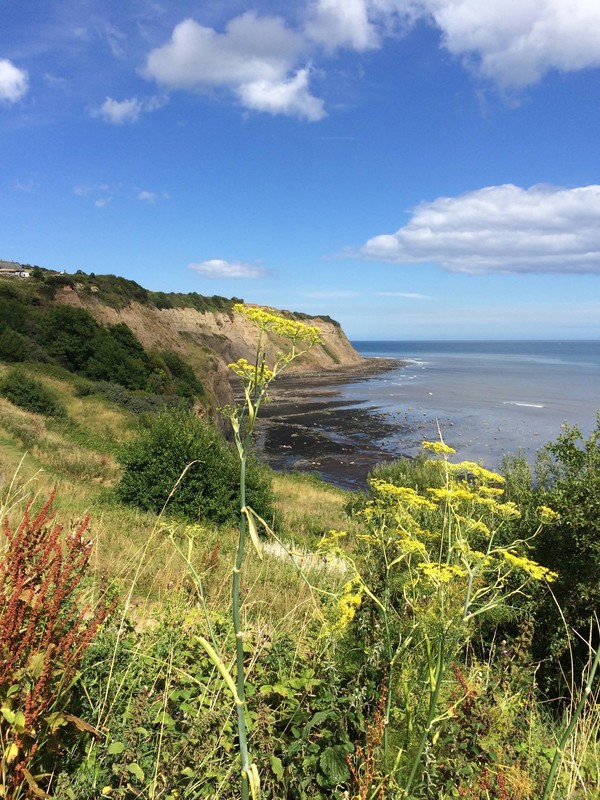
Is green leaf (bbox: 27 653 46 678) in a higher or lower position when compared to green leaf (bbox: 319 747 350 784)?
higher

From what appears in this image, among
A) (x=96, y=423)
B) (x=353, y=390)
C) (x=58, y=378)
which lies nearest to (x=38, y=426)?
(x=96, y=423)

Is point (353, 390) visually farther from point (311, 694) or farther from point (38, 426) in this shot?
point (311, 694)

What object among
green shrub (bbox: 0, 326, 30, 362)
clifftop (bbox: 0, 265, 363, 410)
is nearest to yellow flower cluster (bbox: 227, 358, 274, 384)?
clifftop (bbox: 0, 265, 363, 410)

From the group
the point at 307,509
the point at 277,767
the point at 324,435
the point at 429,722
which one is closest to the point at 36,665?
the point at 277,767

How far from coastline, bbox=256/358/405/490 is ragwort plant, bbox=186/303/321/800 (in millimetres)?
31773

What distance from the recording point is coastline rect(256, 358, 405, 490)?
3912 cm

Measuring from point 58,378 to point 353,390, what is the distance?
190 feet

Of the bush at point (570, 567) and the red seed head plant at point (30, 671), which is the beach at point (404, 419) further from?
the red seed head plant at point (30, 671)

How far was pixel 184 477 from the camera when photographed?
52.1ft

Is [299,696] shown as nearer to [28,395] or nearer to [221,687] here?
[221,687]

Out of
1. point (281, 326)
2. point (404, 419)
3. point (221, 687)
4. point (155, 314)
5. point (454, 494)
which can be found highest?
point (155, 314)

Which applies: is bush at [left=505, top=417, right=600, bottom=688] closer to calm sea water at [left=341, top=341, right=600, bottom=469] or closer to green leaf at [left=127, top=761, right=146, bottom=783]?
green leaf at [left=127, top=761, right=146, bottom=783]

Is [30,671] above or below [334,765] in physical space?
above

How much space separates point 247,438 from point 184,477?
48.7 feet
